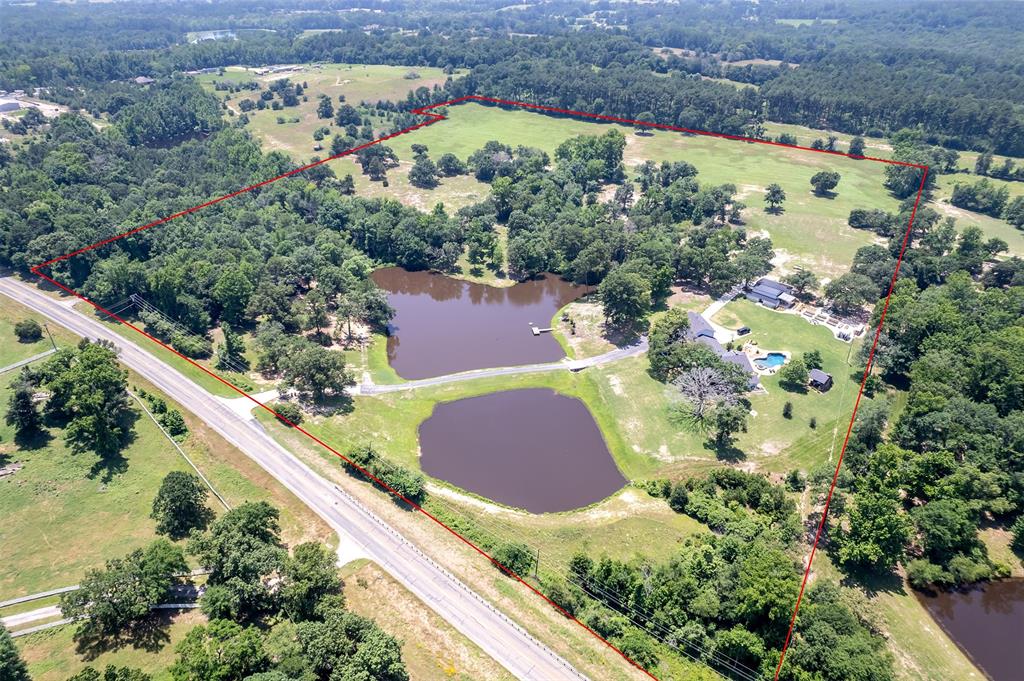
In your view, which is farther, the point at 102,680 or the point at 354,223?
the point at 354,223

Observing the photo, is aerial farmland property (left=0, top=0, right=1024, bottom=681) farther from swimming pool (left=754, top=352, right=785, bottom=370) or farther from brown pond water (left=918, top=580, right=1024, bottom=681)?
swimming pool (left=754, top=352, right=785, bottom=370)

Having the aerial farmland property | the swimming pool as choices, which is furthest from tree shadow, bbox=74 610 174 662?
the swimming pool

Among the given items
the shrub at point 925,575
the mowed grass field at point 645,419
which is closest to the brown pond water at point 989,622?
the shrub at point 925,575

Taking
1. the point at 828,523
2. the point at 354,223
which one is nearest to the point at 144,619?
the point at 828,523

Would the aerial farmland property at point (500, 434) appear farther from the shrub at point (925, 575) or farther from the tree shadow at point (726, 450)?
the tree shadow at point (726, 450)

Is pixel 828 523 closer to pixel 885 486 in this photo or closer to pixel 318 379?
pixel 885 486
